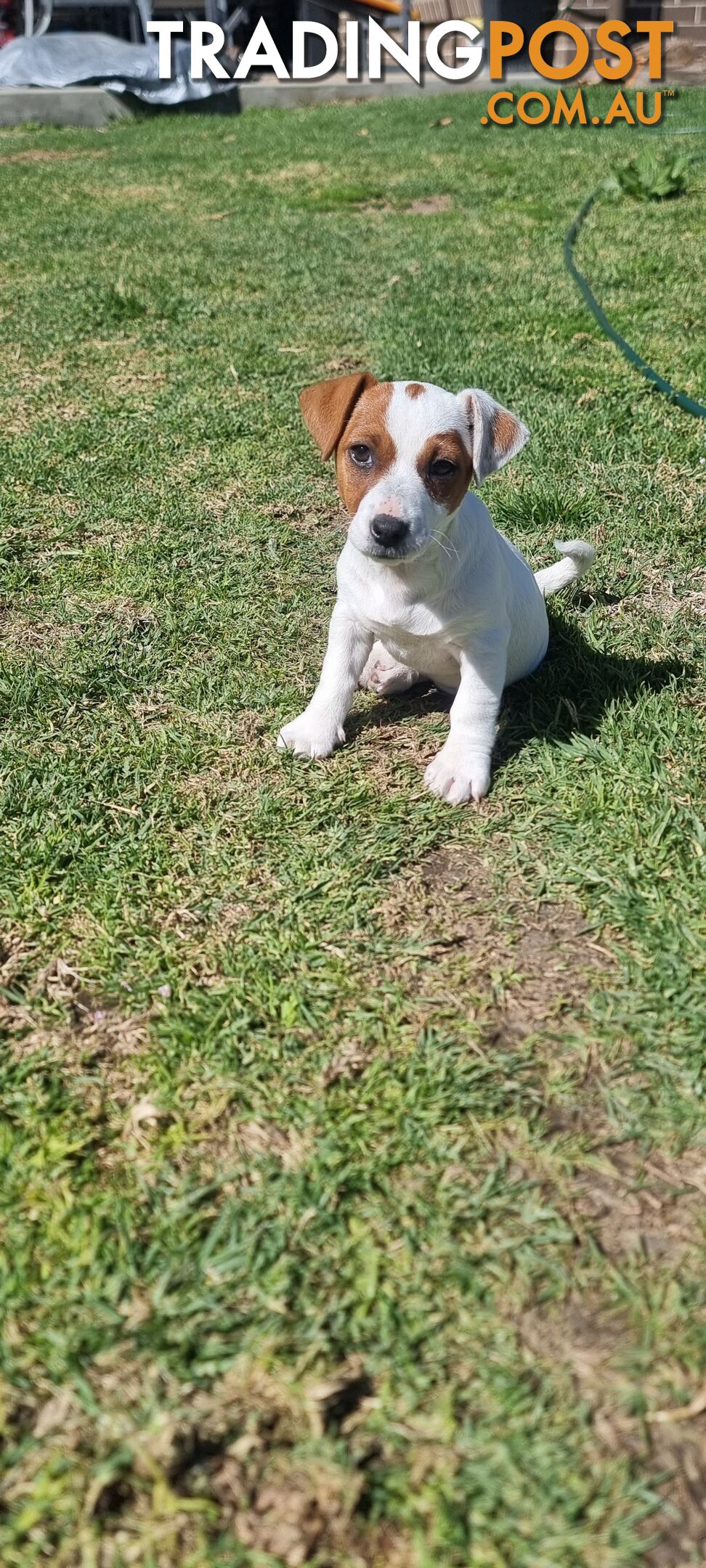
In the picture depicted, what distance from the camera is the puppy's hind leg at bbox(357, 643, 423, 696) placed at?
11.5 feet

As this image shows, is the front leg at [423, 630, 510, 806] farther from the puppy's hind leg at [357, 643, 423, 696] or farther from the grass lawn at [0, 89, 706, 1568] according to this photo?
the puppy's hind leg at [357, 643, 423, 696]

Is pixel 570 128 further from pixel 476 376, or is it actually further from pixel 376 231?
pixel 476 376

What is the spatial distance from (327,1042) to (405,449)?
4.44 ft

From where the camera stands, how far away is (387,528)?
260 cm

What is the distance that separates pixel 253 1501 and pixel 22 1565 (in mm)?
324

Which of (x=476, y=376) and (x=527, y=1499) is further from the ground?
(x=476, y=376)

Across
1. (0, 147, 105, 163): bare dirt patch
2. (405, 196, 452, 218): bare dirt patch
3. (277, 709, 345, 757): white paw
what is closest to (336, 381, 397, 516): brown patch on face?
(277, 709, 345, 757): white paw

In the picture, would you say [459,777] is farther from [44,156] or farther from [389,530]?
[44,156]

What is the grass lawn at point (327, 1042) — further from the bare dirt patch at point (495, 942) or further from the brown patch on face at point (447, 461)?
the brown patch on face at point (447, 461)

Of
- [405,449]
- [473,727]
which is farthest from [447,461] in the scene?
[473,727]

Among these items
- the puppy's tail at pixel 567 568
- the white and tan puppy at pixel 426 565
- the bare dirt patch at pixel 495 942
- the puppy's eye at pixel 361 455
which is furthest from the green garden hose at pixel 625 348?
the bare dirt patch at pixel 495 942

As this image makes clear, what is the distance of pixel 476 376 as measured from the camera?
19.0 feet

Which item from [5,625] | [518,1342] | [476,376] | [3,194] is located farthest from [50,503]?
[3,194]

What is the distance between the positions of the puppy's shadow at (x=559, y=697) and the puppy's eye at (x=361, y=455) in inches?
34.7
